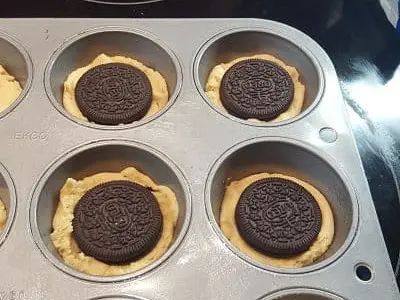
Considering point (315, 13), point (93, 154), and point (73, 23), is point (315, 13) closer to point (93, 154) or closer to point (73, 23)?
point (73, 23)

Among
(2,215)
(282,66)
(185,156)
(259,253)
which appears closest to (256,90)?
(282,66)

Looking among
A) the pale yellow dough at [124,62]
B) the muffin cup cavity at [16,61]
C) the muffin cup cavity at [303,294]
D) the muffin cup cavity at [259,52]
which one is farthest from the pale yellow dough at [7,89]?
the muffin cup cavity at [303,294]

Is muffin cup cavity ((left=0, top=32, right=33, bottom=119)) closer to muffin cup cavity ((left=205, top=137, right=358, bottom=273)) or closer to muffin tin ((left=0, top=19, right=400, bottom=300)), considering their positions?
muffin tin ((left=0, top=19, right=400, bottom=300))

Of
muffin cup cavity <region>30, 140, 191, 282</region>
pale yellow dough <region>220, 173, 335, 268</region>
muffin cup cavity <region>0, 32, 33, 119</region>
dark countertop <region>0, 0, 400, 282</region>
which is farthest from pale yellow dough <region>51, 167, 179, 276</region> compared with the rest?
dark countertop <region>0, 0, 400, 282</region>

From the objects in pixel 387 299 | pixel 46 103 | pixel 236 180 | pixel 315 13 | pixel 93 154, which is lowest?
pixel 387 299

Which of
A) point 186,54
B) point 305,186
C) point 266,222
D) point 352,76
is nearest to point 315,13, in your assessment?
point 352,76

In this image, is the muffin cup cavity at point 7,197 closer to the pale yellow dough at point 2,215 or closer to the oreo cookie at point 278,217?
the pale yellow dough at point 2,215
